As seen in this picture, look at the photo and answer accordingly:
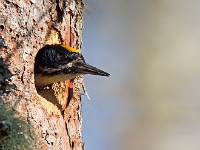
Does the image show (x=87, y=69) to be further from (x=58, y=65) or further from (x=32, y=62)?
(x=32, y=62)

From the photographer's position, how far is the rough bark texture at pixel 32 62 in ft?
12.2

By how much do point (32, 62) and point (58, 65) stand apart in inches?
17.6

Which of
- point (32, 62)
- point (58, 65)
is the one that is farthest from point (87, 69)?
point (32, 62)

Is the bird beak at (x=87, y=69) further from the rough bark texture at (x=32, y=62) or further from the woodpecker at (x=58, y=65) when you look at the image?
the rough bark texture at (x=32, y=62)

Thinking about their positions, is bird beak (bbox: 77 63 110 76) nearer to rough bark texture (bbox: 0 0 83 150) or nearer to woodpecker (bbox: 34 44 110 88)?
woodpecker (bbox: 34 44 110 88)

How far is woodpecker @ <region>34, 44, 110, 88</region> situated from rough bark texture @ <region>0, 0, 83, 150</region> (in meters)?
0.07

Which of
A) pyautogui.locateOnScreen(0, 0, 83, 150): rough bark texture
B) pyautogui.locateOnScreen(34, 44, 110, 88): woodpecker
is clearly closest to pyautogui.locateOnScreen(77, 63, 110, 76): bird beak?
pyautogui.locateOnScreen(34, 44, 110, 88): woodpecker

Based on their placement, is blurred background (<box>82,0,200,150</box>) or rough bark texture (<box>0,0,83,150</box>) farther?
blurred background (<box>82,0,200,150</box>)

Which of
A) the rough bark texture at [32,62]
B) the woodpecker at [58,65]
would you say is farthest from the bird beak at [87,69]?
the rough bark texture at [32,62]

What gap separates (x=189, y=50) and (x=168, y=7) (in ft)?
1.68

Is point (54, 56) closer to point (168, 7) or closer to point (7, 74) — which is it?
point (7, 74)

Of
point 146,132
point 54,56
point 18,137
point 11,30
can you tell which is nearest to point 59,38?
point 54,56

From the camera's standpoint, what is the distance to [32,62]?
3.85 meters

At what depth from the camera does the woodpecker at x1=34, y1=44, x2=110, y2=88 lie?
4.16 m
